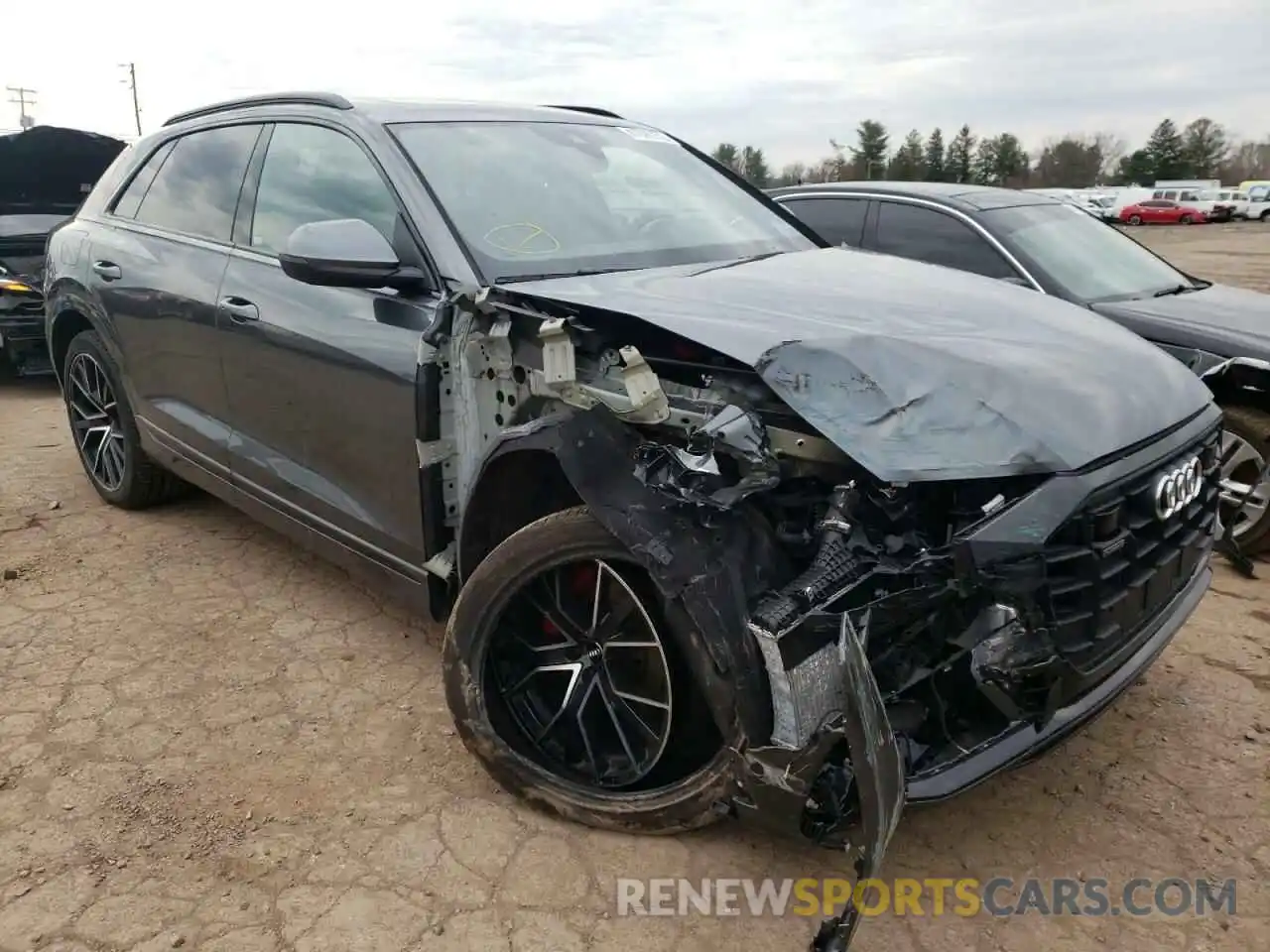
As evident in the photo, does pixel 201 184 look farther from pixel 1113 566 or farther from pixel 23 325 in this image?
pixel 23 325

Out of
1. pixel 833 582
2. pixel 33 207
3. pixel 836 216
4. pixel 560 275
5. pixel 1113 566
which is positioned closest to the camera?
pixel 833 582

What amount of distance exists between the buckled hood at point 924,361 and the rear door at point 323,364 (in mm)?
511

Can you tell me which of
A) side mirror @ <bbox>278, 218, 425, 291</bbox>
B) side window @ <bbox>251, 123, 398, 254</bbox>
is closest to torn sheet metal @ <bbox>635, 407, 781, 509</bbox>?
side mirror @ <bbox>278, 218, 425, 291</bbox>

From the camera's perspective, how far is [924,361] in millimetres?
2107

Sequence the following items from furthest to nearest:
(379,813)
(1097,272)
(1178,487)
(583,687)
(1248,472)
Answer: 1. (1097,272)
2. (1248,472)
3. (379,813)
4. (583,687)
5. (1178,487)

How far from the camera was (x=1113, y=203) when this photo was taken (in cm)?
4947

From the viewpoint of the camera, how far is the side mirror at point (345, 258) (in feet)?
8.61

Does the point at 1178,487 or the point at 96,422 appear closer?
the point at 1178,487

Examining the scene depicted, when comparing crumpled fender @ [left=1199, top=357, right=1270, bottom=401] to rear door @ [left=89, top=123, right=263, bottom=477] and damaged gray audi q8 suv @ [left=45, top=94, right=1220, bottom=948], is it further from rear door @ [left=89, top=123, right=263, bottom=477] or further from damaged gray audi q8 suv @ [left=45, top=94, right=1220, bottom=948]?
rear door @ [left=89, top=123, right=263, bottom=477]

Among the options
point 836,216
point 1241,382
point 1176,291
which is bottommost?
point 1241,382

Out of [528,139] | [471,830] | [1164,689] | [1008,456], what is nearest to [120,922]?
[471,830]

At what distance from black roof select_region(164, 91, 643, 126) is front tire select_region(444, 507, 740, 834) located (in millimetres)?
1572

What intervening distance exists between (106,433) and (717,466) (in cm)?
389

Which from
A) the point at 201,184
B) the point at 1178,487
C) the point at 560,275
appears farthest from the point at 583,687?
the point at 201,184
